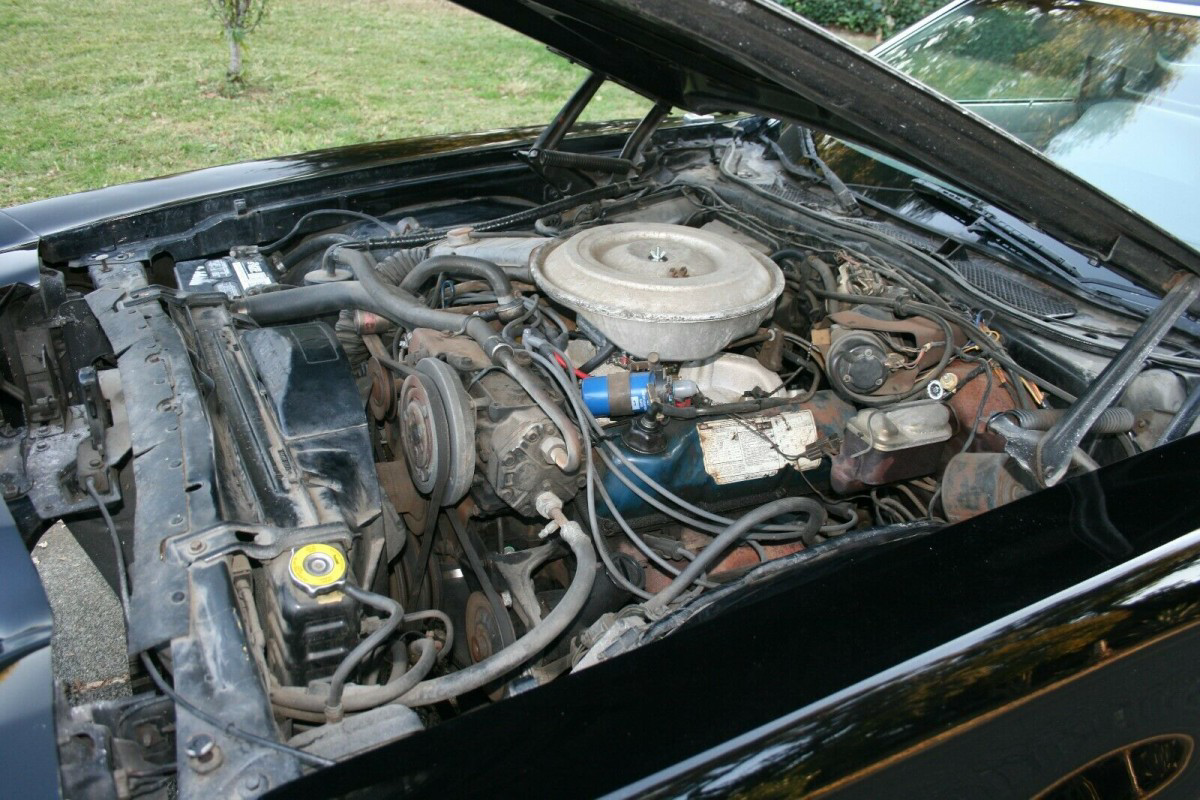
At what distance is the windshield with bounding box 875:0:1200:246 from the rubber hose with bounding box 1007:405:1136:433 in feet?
1.78

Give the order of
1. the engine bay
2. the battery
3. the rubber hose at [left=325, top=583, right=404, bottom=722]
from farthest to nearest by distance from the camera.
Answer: the battery, the engine bay, the rubber hose at [left=325, top=583, right=404, bottom=722]

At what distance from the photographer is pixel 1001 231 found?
2125mm

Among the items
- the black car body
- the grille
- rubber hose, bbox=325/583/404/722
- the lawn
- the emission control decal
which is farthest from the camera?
the lawn

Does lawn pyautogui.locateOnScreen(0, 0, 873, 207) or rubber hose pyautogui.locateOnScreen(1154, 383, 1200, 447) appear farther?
lawn pyautogui.locateOnScreen(0, 0, 873, 207)

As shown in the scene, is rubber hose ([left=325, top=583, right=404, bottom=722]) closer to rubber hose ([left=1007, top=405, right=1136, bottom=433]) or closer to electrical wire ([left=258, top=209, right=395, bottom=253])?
rubber hose ([left=1007, top=405, right=1136, bottom=433])

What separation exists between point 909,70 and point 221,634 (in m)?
2.55

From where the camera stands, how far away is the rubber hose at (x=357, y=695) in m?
1.16

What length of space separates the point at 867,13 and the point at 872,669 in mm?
10719

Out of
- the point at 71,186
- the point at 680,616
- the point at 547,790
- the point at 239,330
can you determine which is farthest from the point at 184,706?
the point at 71,186

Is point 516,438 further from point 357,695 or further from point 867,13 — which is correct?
point 867,13

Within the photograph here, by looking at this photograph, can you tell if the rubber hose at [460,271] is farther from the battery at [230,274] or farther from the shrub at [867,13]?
the shrub at [867,13]

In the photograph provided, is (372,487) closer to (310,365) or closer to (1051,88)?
(310,365)

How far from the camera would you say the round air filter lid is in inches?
65.3

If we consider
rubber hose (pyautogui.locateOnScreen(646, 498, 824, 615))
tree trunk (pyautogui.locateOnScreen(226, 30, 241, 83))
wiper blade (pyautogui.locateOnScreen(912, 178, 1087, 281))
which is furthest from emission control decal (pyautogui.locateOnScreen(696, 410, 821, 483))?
tree trunk (pyautogui.locateOnScreen(226, 30, 241, 83))
